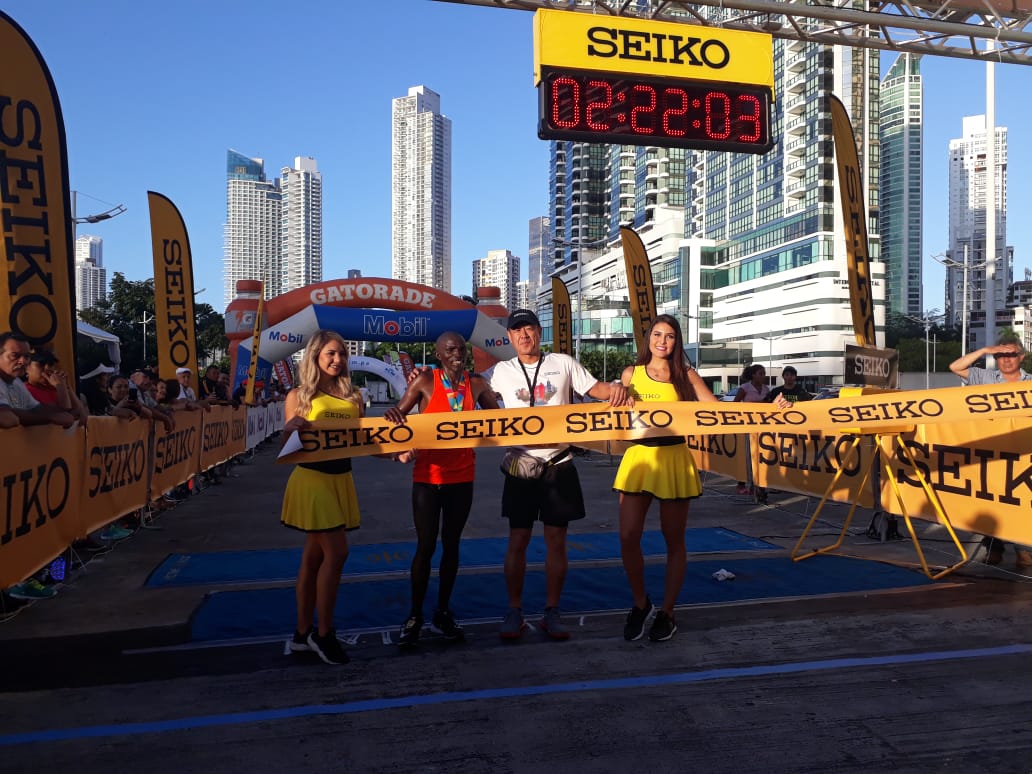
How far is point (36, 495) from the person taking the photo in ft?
18.3

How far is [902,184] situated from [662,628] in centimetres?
16746

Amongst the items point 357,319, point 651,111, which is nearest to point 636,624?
point 651,111

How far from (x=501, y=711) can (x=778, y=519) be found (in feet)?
20.8

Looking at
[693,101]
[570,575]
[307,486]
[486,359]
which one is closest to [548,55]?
[693,101]

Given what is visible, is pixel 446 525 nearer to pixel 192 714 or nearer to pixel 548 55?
pixel 192 714

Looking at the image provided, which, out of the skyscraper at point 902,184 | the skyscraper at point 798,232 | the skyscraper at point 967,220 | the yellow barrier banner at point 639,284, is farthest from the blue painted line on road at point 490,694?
the skyscraper at point 967,220

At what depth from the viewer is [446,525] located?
16.1ft

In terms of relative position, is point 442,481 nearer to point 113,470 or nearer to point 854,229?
point 113,470

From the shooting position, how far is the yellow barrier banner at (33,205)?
22.6 feet

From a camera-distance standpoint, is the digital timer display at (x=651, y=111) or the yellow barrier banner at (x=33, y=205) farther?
the digital timer display at (x=651, y=111)

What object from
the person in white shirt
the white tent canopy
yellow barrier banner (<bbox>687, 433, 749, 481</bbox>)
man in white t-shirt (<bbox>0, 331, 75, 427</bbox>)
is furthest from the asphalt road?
the white tent canopy

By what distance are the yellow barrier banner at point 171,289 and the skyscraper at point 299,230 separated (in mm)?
155317

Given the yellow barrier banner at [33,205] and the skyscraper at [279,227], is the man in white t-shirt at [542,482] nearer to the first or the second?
the yellow barrier banner at [33,205]

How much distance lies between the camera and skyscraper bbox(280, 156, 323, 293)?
541 feet
